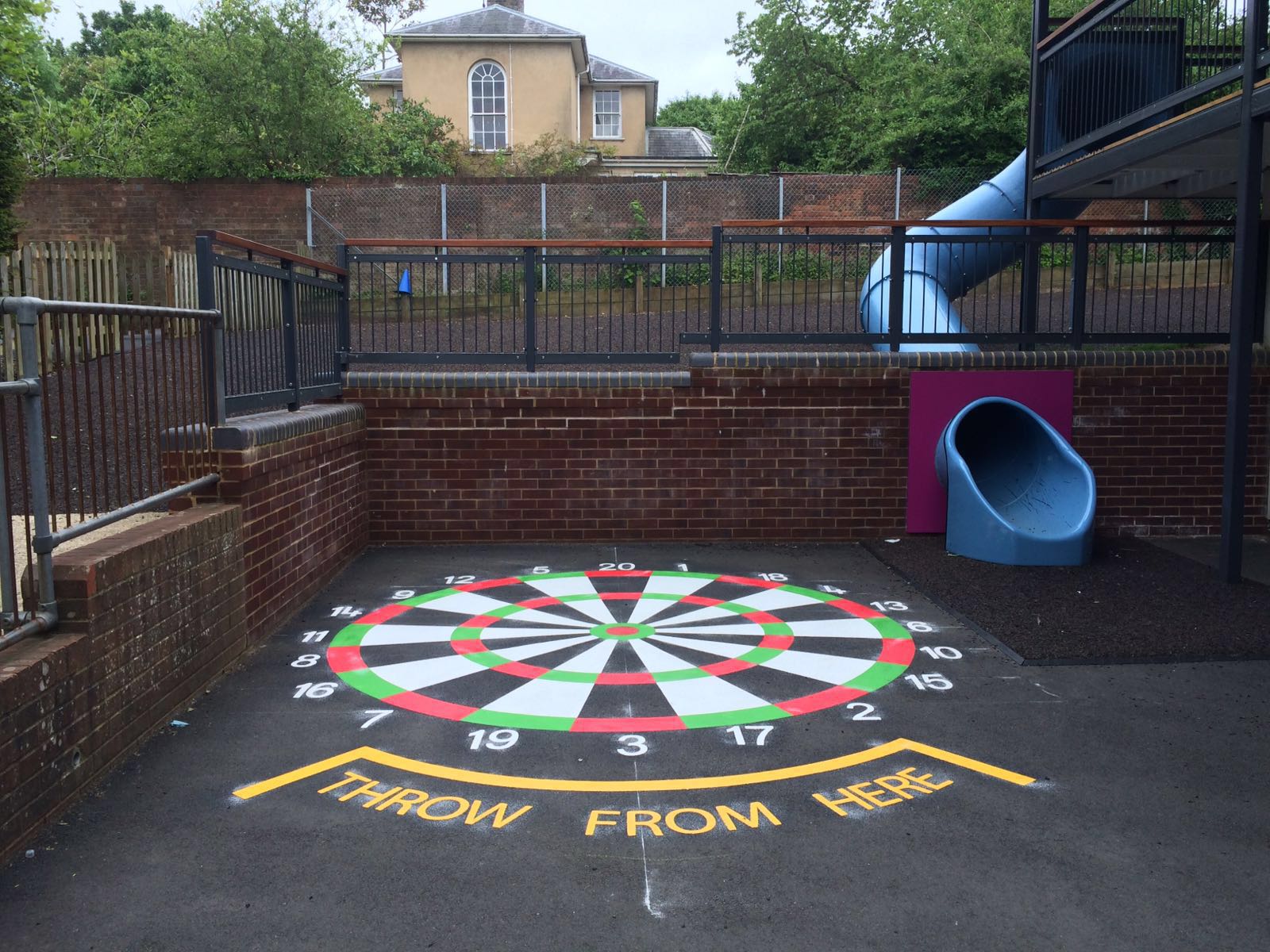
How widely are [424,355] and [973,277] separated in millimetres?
5303

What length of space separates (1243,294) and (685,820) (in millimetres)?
5746

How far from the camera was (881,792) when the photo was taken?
3.94m

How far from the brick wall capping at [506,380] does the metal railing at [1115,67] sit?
15.1 feet

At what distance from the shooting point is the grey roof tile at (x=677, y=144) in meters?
38.3

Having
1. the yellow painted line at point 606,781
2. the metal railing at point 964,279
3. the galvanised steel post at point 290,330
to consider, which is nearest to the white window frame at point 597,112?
the metal railing at point 964,279

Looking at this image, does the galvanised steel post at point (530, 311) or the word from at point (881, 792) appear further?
the galvanised steel post at point (530, 311)

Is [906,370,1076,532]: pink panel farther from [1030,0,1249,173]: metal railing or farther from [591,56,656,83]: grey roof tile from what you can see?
[591,56,656,83]: grey roof tile

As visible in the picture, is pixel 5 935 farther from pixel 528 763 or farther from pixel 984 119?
pixel 984 119

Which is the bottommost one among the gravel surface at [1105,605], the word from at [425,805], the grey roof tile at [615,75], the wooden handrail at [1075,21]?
the word from at [425,805]

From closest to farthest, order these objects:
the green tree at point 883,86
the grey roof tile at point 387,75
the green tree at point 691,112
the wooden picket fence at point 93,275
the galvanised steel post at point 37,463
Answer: the galvanised steel post at point 37,463, the wooden picket fence at point 93,275, the green tree at point 883,86, the grey roof tile at point 387,75, the green tree at point 691,112

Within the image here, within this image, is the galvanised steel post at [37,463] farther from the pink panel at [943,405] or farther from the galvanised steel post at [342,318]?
the pink panel at [943,405]

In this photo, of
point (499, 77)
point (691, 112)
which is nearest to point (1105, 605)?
point (499, 77)

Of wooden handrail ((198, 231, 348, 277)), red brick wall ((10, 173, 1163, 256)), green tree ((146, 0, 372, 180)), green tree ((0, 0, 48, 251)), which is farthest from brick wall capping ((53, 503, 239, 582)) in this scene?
green tree ((146, 0, 372, 180))

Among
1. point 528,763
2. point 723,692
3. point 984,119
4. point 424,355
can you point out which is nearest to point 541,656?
point 723,692
